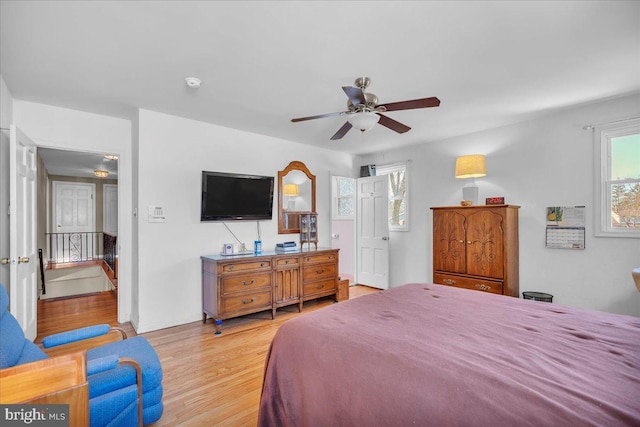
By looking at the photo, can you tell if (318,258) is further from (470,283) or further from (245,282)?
(470,283)

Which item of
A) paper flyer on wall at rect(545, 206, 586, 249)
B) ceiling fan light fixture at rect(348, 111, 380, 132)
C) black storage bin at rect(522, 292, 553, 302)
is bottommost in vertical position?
black storage bin at rect(522, 292, 553, 302)

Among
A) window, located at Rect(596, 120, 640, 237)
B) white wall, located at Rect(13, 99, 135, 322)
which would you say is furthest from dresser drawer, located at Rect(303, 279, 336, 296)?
window, located at Rect(596, 120, 640, 237)

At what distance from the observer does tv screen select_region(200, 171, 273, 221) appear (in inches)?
150

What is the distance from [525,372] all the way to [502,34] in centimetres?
205

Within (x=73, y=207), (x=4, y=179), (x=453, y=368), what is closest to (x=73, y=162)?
(x=73, y=207)

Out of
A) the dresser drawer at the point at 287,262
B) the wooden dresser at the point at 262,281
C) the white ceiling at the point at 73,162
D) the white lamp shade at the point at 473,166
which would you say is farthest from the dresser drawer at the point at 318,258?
the white ceiling at the point at 73,162

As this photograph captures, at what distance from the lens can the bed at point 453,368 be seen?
990 millimetres

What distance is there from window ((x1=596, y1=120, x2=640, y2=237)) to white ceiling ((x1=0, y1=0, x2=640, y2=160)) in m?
0.45

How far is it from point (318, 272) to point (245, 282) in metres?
1.17

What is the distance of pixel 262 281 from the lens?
378cm

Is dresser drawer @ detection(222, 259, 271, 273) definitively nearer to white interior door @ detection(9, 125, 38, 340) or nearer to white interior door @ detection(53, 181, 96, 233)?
white interior door @ detection(9, 125, 38, 340)

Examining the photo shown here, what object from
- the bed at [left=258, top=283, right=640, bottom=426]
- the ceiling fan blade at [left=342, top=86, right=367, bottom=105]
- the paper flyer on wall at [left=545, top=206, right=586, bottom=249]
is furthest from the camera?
the paper flyer on wall at [left=545, top=206, right=586, bottom=249]

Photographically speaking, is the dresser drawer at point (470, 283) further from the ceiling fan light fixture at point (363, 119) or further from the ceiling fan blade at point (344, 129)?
the ceiling fan light fixture at point (363, 119)

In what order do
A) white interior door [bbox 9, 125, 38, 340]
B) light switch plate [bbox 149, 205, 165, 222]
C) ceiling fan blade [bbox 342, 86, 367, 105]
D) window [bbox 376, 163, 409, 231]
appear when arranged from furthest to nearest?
window [bbox 376, 163, 409, 231]
light switch plate [bbox 149, 205, 165, 222]
white interior door [bbox 9, 125, 38, 340]
ceiling fan blade [bbox 342, 86, 367, 105]
